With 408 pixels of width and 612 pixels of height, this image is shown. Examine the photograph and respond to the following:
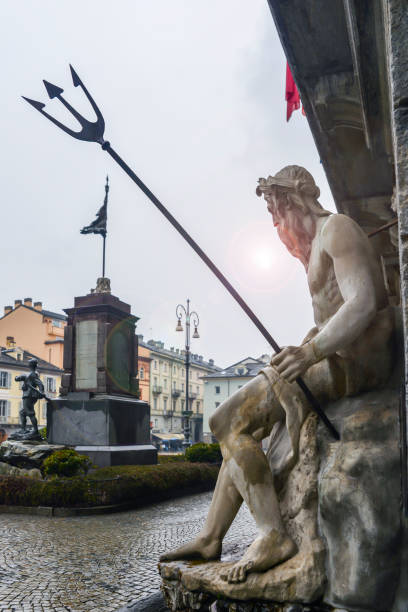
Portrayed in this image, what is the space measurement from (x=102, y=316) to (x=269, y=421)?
44.7 feet

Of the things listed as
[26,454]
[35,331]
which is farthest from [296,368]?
[35,331]

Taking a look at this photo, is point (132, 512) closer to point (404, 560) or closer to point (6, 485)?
point (6, 485)

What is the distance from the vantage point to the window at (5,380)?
171ft

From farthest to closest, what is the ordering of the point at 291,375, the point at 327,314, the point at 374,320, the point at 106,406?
the point at 106,406, the point at 327,314, the point at 374,320, the point at 291,375

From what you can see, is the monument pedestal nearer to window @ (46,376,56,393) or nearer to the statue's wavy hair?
the statue's wavy hair

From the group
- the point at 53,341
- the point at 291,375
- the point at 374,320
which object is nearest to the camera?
the point at 291,375

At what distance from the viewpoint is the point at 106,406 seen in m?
14.7

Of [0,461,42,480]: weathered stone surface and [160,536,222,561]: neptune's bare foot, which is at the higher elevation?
[160,536,222,561]: neptune's bare foot

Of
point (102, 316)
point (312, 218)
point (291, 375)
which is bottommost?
point (291, 375)

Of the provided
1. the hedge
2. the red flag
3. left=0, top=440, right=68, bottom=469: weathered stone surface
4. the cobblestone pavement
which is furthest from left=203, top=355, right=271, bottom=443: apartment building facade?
the red flag

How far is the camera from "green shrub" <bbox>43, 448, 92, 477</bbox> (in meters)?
11.6

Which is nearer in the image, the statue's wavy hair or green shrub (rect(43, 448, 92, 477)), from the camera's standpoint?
the statue's wavy hair

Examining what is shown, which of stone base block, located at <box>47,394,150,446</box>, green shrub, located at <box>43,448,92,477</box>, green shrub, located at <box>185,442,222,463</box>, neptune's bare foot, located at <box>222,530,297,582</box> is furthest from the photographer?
green shrub, located at <box>185,442,222,463</box>

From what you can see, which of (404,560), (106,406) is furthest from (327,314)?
(106,406)
